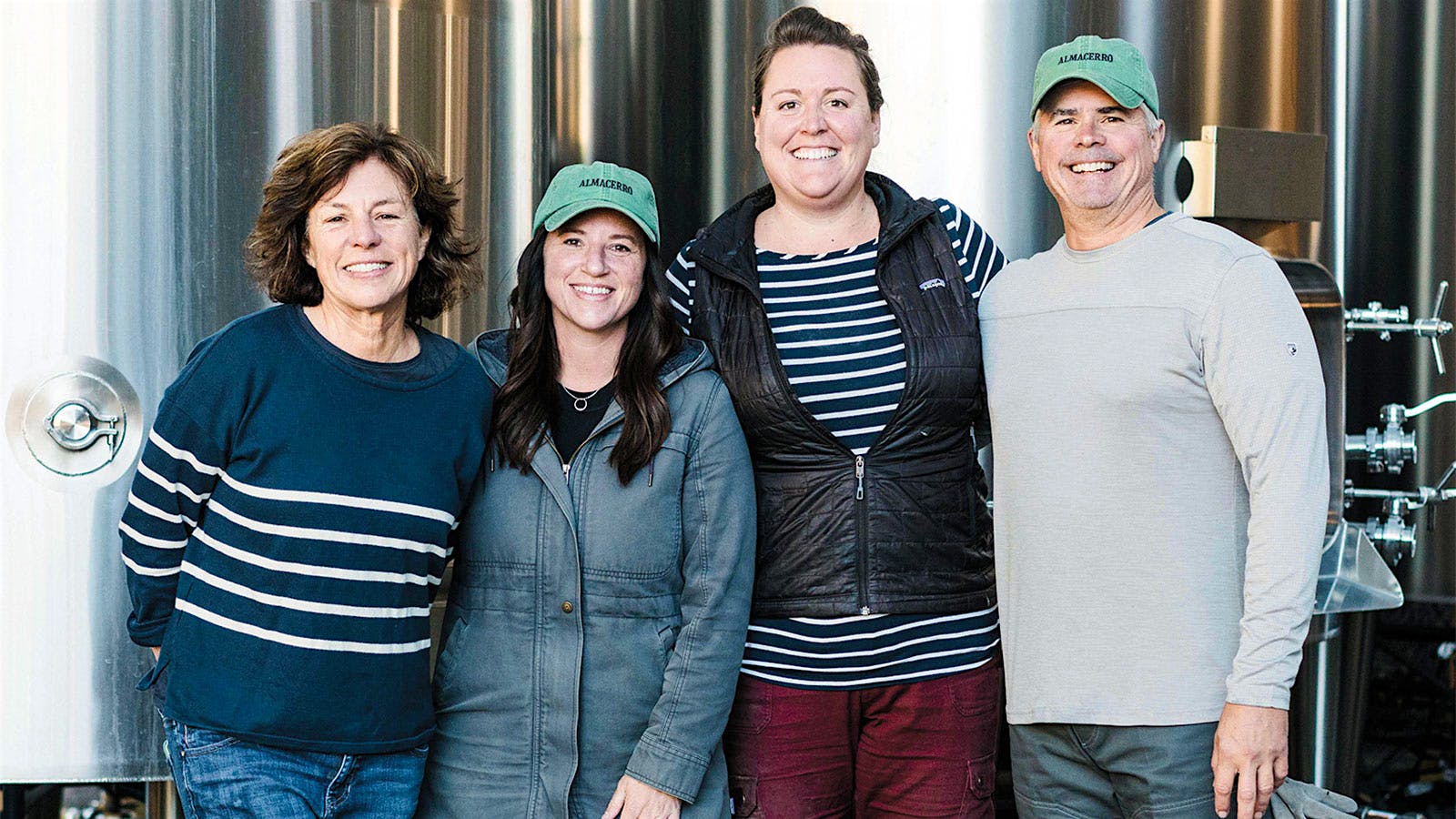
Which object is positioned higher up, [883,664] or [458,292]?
[458,292]

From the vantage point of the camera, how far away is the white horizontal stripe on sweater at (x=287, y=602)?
202 cm

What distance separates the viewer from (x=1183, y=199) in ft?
10.3

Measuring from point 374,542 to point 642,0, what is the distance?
1738 millimetres

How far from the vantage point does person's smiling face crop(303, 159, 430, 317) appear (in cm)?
212

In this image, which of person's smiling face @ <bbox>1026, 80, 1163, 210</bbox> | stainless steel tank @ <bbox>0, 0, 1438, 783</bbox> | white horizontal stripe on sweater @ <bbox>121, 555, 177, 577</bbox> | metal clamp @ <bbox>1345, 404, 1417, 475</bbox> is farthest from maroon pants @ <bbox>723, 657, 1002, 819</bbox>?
metal clamp @ <bbox>1345, 404, 1417, 475</bbox>

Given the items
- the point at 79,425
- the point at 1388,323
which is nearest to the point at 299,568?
the point at 79,425

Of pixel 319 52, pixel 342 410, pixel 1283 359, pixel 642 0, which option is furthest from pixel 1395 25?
pixel 342 410

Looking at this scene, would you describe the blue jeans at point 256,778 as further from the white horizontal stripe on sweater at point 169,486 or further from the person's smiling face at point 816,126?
the person's smiling face at point 816,126

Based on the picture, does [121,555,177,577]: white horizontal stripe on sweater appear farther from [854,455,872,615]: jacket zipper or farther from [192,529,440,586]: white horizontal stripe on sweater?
[854,455,872,615]: jacket zipper

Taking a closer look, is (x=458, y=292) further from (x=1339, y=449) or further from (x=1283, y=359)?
(x=1339, y=449)

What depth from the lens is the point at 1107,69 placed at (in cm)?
221

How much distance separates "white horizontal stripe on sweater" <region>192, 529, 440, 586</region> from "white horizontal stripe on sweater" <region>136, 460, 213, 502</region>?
0.05 meters

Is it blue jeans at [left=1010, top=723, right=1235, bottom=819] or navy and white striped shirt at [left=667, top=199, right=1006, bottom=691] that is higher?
navy and white striped shirt at [left=667, top=199, right=1006, bottom=691]

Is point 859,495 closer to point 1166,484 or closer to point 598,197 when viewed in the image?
point 1166,484
